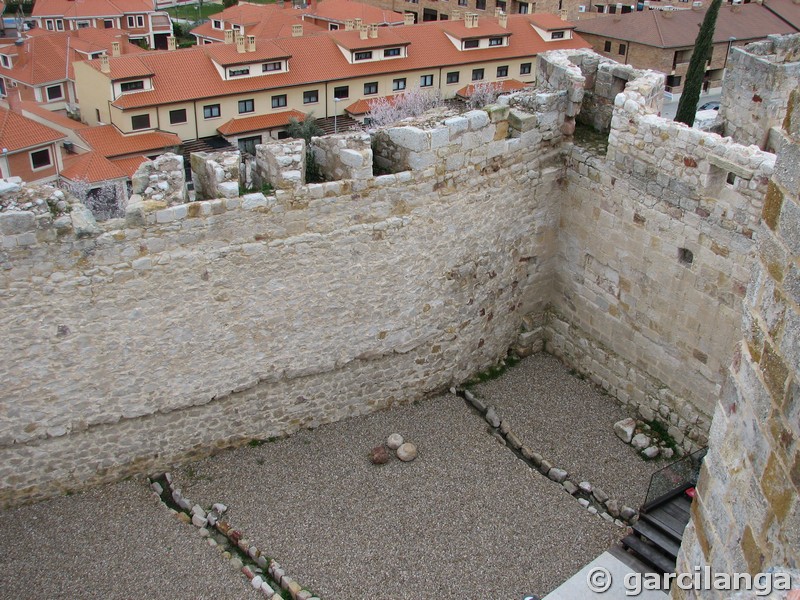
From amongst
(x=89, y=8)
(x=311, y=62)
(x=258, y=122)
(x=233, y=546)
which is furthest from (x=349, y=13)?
(x=233, y=546)

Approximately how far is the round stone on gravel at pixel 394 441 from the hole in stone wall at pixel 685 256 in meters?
3.84

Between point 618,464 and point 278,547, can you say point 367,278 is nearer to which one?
point 278,547

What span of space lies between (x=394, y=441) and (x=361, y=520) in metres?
1.21

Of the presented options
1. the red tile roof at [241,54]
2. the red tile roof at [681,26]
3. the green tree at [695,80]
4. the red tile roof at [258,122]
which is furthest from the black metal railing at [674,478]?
the red tile roof at [681,26]

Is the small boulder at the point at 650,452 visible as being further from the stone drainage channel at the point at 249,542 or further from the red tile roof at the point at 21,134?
the red tile roof at the point at 21,134

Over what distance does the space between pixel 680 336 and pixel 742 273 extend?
1.26m

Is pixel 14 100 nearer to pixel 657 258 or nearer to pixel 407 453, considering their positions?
pixel 407 453

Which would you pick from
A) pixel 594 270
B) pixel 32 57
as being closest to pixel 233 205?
pixel 594 270

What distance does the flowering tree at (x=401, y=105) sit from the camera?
1253 inches

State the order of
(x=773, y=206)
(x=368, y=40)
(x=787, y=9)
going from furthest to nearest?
(x=787, y=9), (x=368, y=40), (x=773, y=206)

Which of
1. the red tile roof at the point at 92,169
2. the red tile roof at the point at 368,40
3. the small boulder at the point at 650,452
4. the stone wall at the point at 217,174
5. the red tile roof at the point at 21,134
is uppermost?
the stone wall at the point at 217,174

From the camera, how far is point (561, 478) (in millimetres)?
9383

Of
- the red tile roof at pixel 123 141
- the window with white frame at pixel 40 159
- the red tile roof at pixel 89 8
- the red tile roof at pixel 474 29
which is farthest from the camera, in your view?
the red tile roof at pixel 89 8

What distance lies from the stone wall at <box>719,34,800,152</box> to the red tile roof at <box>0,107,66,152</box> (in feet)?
76.2
